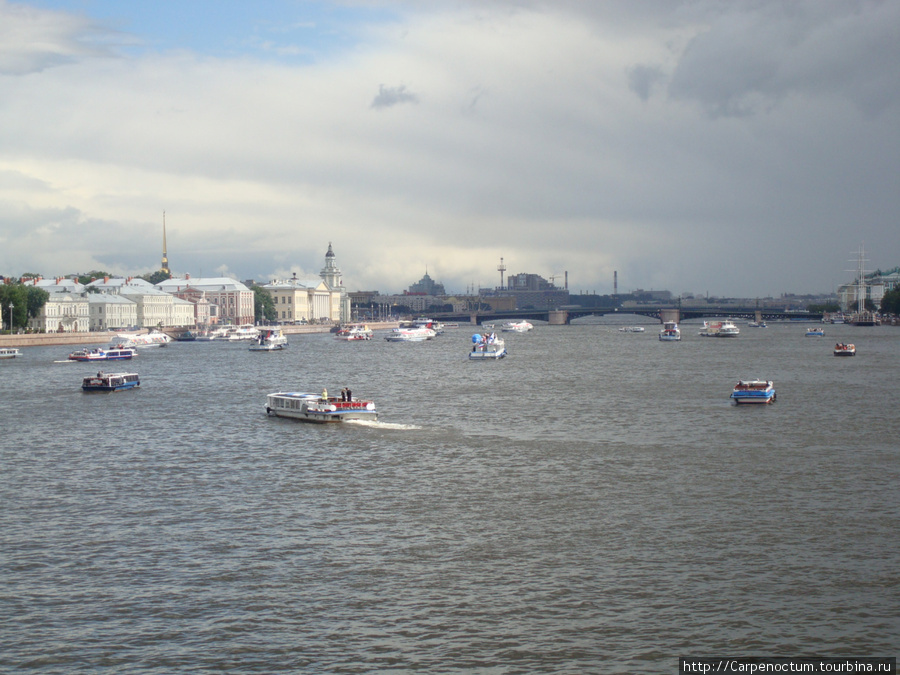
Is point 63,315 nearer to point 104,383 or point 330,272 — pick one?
point 104,383

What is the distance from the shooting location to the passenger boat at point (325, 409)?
27.5m

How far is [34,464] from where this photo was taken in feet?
67.4

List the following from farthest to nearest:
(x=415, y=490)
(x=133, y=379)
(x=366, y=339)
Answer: (x=366, y=339)
(x=133, y=379)
(x=415, y=490)

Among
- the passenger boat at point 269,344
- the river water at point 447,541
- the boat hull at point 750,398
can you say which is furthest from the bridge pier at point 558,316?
the river water at point 447,541

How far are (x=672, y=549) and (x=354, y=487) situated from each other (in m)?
6.52

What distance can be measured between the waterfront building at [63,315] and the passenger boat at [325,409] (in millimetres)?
75306

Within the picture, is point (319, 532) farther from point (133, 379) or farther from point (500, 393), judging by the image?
point (133, 379)

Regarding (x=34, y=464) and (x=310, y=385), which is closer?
(x=34, y=464)

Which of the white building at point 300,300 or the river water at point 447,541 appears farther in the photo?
the white building at point 300,300

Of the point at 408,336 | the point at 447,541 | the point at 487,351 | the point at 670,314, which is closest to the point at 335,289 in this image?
the point at 670,314

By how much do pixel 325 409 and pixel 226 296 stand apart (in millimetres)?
117000

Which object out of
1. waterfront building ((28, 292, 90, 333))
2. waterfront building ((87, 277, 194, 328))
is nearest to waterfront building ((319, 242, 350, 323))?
waterfront building ((87, 277, 194, 328))

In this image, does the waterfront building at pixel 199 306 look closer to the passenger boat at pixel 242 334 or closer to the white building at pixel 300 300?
the white building at pixel 300 300

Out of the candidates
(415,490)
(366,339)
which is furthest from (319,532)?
(366,339)
